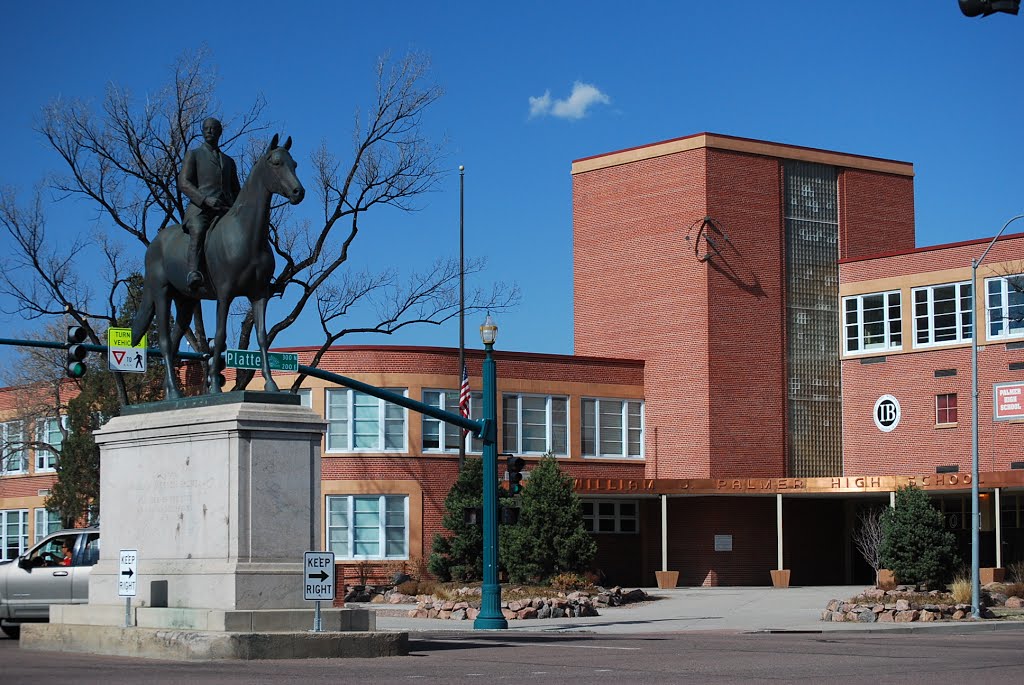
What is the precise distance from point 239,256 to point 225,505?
3.47m

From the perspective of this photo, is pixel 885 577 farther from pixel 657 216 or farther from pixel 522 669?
pixel 522 669

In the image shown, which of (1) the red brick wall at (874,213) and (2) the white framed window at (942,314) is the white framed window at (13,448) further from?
(2) the white framed window at (942,314)

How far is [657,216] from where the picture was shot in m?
55.8

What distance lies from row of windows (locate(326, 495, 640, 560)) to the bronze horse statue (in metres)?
27.5

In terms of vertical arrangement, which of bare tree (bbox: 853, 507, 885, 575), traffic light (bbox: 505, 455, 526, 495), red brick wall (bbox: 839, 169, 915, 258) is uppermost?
red brick wall (bbox: 839, 169, 915, 258)

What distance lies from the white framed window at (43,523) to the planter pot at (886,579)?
32.6 metres

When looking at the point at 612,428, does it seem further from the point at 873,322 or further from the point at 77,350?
the point at 77,350

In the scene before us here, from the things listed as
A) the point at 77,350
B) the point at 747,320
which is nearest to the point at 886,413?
the point at 747,320

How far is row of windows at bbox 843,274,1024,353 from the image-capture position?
2003 inches

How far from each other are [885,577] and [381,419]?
16.6 meters

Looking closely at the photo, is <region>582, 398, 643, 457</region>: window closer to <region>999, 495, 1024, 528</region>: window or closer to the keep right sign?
<region>999, 495, 1024, 528</region>: window

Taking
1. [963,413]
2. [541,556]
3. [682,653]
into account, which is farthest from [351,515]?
[682,653]

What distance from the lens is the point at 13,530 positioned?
64.5m

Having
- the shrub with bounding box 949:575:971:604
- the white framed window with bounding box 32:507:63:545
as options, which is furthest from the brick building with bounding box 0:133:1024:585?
the white framed window with bounding box 32:507:63:545
